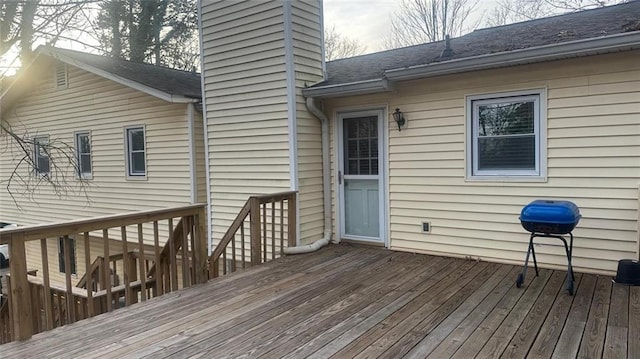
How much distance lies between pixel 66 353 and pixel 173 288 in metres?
1.38

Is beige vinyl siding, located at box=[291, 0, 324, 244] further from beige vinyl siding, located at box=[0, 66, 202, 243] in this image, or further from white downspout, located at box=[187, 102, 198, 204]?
beige vinyl siding, located at box=[0, 66, 202, 243]

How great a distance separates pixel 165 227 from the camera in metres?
8.07

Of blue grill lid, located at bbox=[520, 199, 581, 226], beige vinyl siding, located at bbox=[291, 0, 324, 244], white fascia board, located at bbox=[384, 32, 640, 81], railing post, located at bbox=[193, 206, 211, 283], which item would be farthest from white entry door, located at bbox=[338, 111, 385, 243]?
railing post, located at bbox=[193, 206, 211, 283]

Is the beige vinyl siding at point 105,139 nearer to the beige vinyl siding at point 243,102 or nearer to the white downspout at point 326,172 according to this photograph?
the beige vinyl siding at point 243,102

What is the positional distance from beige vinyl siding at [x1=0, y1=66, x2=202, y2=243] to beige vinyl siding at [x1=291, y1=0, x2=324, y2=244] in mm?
2790

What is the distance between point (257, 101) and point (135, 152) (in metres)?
3.72

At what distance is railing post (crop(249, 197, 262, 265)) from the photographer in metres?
4.74

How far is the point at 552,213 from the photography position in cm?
355

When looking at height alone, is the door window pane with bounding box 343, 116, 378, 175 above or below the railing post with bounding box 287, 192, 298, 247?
above

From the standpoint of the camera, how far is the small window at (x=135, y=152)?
27.2 ft

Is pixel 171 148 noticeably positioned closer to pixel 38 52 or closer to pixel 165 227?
pixel 165 227

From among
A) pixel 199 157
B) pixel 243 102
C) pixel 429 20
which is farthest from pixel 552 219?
pixel 429 20

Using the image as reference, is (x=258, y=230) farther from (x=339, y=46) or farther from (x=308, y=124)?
(x=339, y=46)

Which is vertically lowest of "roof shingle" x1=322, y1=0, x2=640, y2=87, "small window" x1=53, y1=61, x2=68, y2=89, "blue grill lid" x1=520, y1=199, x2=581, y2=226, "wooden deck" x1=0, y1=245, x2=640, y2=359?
"wooden deck" x1=0, y1=245, x2=640, y2=359
